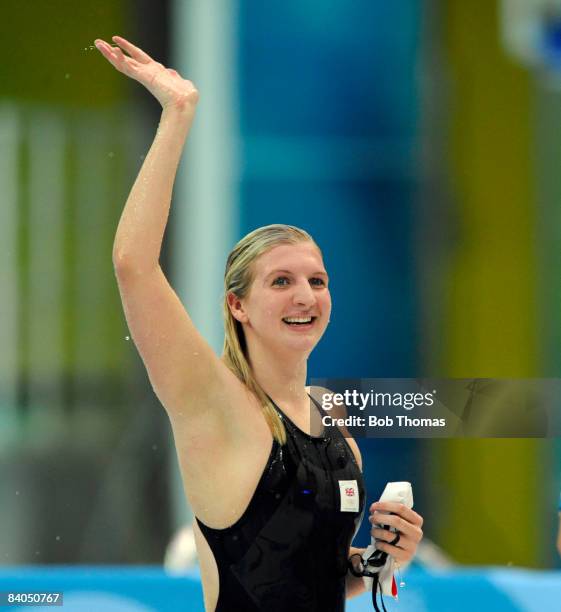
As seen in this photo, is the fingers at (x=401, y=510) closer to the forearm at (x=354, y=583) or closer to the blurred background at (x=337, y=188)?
the forearm at (x=354, y=583)

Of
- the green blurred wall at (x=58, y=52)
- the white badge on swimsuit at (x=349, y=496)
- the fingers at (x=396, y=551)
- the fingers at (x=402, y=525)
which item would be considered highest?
the green blurred wall at (x=58, y=52)

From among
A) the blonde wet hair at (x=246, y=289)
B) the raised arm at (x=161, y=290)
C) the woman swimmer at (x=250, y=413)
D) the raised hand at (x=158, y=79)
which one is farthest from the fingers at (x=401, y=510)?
the raised hand at (x=158, y=79)

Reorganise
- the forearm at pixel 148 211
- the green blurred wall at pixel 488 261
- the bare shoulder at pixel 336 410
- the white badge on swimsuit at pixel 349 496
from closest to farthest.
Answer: the forearm at pixel 148 211 < the white badge on swimsuit at pixel 349 496 < the bare shoulder at pixel 336 410 < the green blurred wall at pixel 488 261

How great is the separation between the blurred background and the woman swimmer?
254mm

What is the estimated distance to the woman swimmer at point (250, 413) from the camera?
3.69 ft

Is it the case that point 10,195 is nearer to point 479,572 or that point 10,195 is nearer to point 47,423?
point 47,423

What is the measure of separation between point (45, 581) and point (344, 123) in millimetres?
1020

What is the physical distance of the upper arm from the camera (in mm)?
1110

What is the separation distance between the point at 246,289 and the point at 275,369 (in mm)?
126

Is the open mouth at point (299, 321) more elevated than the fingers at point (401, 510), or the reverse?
the open mouth at point (299, 321)

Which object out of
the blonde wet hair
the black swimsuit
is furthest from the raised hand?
the black swimsuit

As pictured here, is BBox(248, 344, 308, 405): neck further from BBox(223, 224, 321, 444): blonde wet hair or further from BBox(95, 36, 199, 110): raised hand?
BBox(95, 36, 199, 110): raised hand

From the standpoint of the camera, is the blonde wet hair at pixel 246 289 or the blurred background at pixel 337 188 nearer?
the blonde wet hair at pixel 246 289

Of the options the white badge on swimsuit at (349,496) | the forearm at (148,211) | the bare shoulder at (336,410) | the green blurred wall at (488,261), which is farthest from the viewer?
the green blurred wall at (488,261)
